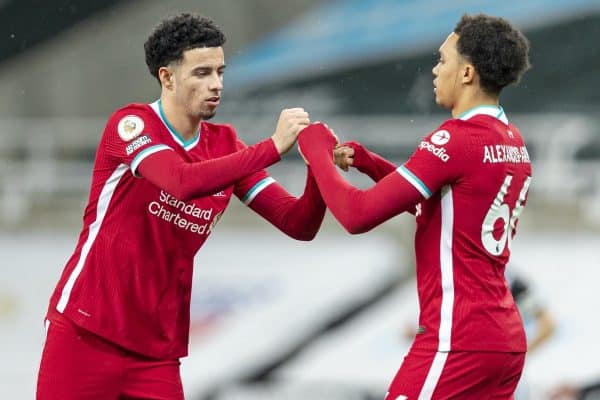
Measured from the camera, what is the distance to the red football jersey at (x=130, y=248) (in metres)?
3.28

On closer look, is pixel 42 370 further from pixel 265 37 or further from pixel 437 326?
pixel 265 37

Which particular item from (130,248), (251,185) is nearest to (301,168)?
(251,185)

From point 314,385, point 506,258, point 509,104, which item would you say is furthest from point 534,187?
point 506,258

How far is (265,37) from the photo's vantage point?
5.82 meters

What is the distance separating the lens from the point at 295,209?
3.49 m

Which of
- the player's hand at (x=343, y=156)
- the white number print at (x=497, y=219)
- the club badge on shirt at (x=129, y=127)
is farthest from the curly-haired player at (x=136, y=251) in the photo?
the white number print at (x=497, y=219)

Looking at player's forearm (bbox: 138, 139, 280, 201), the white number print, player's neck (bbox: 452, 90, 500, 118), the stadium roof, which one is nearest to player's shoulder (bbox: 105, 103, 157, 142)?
player's forearm (bbox: 138, 139, 280, 201)

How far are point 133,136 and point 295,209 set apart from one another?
1.78 feet

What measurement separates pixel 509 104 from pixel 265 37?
1218 mm

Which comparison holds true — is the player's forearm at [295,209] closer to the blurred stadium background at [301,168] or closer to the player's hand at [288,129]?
the player's hand at [288,129]

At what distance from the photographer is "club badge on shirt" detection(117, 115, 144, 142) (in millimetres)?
3236

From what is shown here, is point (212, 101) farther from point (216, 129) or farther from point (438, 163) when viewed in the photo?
point (438, 163)

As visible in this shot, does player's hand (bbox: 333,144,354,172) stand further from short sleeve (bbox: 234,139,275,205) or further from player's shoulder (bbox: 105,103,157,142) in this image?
player's shoulder (bbox: 105,103,157,142)

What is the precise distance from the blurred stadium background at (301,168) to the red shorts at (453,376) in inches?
92.1
